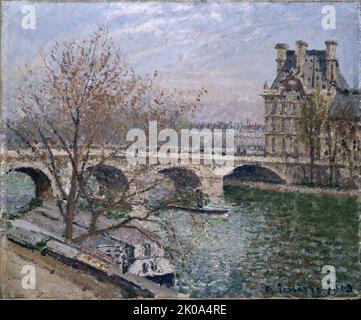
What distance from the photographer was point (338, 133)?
547 cm

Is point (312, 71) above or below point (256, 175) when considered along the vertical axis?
above

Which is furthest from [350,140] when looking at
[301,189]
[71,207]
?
[71,207]

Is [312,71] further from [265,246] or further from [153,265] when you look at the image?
[153,265]

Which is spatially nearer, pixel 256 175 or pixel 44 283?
pixel 44 283

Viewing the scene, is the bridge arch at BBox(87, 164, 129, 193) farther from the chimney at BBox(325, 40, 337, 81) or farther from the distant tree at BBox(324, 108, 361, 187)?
the chimney at BBox(325, 40, 337, 81)

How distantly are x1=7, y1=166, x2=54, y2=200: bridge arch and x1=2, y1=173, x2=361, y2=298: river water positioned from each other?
1.7 inches

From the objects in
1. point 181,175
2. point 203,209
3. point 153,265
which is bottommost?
point 153,265

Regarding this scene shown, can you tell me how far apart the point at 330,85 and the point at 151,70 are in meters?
1.23

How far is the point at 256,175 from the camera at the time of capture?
556cm

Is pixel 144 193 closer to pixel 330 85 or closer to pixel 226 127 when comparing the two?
pixel 226 127

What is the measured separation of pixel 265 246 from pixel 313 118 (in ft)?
3.09

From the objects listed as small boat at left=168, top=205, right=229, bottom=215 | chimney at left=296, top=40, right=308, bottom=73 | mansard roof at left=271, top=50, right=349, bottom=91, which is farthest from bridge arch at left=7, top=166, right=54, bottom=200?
chimney at left=296, top=40, right=308, bottom=73

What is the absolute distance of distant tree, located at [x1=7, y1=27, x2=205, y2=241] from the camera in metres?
5.41
